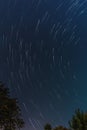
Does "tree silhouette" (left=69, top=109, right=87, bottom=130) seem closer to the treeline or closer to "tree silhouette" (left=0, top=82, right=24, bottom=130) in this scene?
the treeline

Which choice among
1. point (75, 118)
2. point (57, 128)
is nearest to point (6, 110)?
point (57, 128)

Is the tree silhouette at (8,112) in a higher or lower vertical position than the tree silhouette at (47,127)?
higher

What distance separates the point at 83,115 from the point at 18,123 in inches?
795

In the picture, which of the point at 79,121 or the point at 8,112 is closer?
the point at 79,121

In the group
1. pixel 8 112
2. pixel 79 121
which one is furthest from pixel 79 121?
pixel 8 112

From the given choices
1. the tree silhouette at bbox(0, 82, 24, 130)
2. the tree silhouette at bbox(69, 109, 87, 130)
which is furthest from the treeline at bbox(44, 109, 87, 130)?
the tree silhouette at bbox(0, 82, 24, 130)

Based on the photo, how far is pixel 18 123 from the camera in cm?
5044

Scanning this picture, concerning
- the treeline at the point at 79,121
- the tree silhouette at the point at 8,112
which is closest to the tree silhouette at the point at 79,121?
the treeline at the point at 79,121

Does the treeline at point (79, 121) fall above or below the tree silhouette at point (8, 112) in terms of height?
below

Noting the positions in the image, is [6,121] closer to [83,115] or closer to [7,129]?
[7,129]

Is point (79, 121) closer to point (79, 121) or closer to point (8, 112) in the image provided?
point (79, 121)

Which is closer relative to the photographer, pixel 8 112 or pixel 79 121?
pixel 79 121

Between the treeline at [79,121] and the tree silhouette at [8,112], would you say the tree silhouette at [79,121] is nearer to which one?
the treeline at [79,121]

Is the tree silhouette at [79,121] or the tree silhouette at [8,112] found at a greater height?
the tree silhouette at [8,112]
